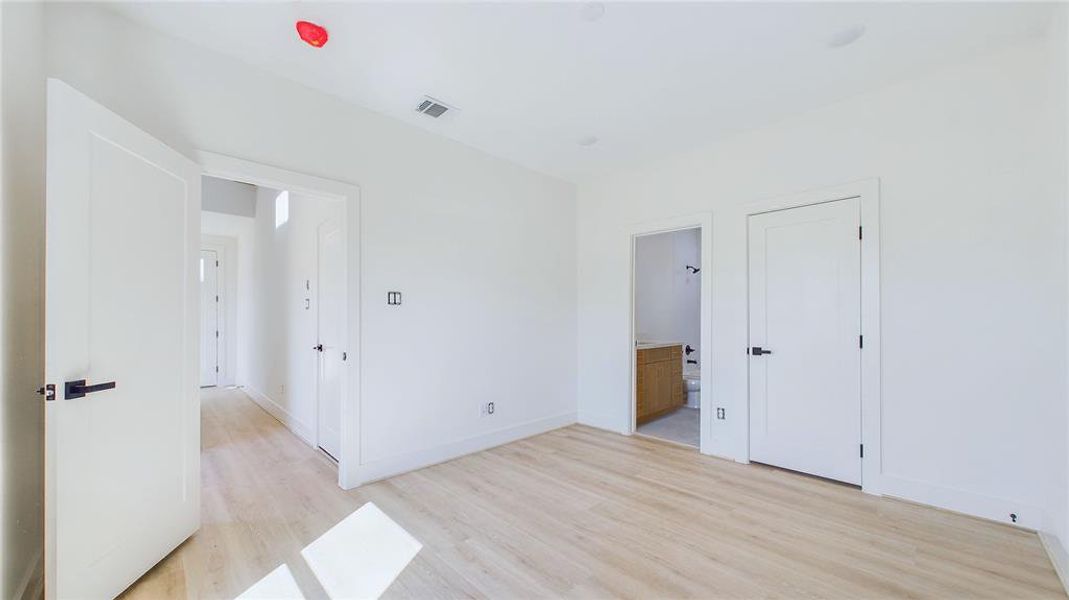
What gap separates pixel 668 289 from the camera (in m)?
6.11

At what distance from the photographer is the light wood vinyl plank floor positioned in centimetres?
185

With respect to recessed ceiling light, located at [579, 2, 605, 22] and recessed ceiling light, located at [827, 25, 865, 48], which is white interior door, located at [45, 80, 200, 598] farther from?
recessed ceiling light, located at [827, 25, 865, 48]

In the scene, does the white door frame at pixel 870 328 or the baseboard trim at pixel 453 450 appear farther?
the baseboard trim at pixel 453 450

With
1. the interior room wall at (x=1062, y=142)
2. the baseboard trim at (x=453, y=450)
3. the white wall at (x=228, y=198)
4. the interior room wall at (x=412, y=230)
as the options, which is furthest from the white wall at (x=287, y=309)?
the interior room wall at (x=1062, y=142)

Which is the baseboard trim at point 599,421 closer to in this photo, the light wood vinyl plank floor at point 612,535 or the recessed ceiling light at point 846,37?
the light wood vinyl plank floor at point 612,535

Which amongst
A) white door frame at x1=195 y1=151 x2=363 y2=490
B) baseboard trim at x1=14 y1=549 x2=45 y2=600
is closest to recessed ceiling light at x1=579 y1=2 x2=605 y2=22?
white door frame at x1=195 y1=151 x2=363 y2=490

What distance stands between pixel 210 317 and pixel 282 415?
3.52 meters

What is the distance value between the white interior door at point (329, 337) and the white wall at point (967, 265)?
12.1ft

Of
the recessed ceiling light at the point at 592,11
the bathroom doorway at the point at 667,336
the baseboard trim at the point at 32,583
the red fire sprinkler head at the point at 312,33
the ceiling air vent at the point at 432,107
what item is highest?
the recessed ceiling light at the point at 592,11

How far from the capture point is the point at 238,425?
446cm

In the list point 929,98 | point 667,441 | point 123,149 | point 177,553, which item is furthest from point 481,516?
point 929,98

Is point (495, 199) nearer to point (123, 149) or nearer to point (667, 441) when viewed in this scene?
point (123, 149)

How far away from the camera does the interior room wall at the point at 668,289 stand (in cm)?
564

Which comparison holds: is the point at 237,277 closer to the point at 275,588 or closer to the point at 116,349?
the point at 116,349
